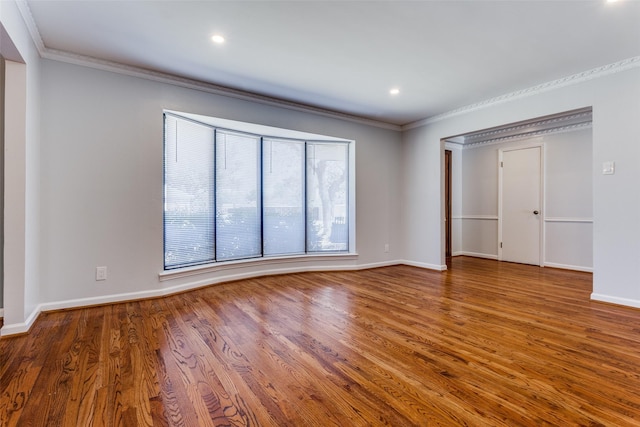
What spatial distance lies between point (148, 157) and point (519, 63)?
12.8 feet

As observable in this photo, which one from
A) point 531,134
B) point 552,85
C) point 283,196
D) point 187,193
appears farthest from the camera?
point 531,134

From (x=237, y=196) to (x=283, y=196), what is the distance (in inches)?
28.5

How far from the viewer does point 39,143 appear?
2695 mm

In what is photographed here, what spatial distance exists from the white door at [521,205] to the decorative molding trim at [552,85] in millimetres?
1981

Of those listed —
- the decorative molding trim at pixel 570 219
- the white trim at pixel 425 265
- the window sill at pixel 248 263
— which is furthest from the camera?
the white trim at pixel 425 265

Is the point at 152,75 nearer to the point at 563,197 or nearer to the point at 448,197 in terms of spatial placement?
the point at 448,197

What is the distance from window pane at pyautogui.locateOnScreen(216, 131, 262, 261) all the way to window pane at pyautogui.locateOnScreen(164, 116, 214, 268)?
136 mm

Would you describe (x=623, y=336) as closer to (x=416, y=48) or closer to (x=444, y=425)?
(x=444, y=425)

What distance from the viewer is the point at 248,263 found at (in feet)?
13.8

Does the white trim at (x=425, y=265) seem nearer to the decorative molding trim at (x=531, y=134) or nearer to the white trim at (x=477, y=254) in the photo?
the white trim at (x=477, y=254)

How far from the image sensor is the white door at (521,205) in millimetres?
5254

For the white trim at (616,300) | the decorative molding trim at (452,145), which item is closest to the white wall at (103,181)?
the white trim at (616,300)

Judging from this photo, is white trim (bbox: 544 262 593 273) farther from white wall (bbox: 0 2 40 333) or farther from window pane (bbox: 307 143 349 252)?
white wall (bbox: 0 2 40 333)

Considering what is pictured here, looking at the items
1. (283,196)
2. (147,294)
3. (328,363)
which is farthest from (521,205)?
(147,294)
